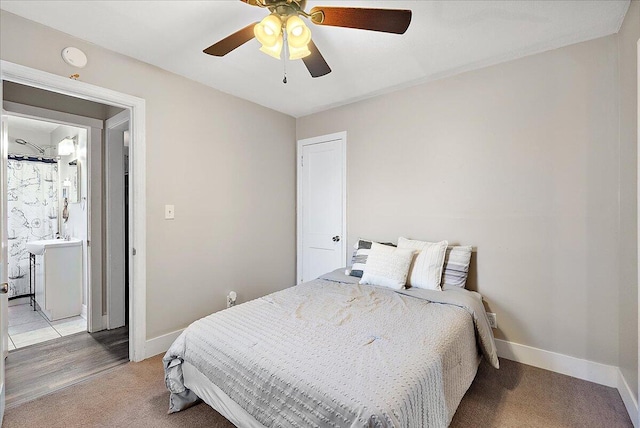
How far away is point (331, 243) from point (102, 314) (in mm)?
2545

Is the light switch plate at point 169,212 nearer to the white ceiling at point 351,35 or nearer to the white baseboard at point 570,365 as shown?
the white ceiling at point 351,35

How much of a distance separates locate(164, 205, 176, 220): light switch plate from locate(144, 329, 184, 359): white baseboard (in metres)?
1.02

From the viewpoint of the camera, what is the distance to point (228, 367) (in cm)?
150

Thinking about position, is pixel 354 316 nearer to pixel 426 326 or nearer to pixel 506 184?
pixel 426 326

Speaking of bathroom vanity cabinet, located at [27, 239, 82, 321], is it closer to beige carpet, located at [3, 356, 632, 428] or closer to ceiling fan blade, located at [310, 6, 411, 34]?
beige carpet, located at [3, 356, 632, 428]

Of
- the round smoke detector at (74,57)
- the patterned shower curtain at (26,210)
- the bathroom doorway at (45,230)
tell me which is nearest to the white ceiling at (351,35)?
the round smoke detector at (74,57)

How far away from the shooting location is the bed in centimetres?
119

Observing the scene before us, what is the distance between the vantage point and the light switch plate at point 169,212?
2.64 meters

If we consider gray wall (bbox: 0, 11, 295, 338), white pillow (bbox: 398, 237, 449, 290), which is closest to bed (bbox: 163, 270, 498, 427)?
white pillow (bbox: 398, 237, 449, 290)

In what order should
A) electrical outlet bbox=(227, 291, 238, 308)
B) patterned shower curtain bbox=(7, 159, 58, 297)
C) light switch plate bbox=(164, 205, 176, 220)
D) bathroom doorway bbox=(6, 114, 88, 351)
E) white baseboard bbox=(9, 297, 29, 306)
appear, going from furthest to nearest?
patterned shower curtain bbox=(7, 159, 58, 297)
white baseboard bbox=(9, 297, 29, 306)
bathroom doorway bbox=(6, 114, 88, 351)
electrical outlet bbox=(227, 291, 238, 308)
light switch plate bbox=(164, 205, 176, 220)

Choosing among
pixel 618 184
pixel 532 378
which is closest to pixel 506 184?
pixel 618 184

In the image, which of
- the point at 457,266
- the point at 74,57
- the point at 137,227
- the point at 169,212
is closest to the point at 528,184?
the point at 457,266

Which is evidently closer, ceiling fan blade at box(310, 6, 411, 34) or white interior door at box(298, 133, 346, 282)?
ceiling fan blade at box(310, 6, 411, 34)

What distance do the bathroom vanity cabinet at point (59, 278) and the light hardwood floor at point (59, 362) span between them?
2.10 feet
